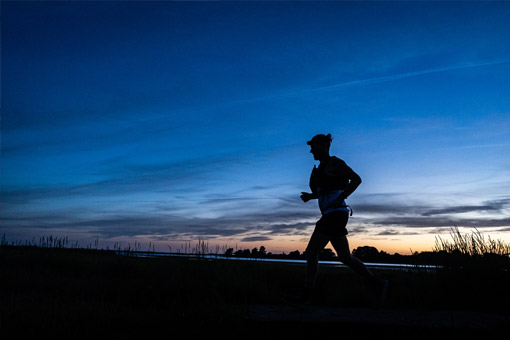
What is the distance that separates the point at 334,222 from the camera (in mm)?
5523

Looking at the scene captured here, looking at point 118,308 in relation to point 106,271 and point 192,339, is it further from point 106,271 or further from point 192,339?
point 106,271

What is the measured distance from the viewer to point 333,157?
5.75 m

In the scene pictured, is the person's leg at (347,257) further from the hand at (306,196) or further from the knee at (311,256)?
the hand at (306,196)

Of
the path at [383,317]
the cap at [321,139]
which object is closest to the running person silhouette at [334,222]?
the cap at [321,139]

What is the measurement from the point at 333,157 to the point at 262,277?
4015 mm

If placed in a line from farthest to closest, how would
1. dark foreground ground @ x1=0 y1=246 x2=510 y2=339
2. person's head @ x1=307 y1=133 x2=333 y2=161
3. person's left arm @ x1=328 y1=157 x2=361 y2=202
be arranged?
1. person's head @ x1=307 y1=133 x2=333 y2=161
2. person's left arm @ x1=328 y1=157 x2=361 y2=202
3. dark foreground ground @ x1=0 y1=246 x2=510 y2=339

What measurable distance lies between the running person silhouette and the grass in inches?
36.9

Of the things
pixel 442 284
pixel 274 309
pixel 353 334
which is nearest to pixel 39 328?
pixel 274 309

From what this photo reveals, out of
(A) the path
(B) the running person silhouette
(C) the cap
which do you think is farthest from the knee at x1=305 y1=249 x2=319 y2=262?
(C) the cap

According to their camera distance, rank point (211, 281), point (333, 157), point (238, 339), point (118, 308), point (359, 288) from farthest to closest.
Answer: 1. point (211, 281)
2. point (359, 288)
3. point (333, 157)
4. point (118, 308)
5. point (238, 339)

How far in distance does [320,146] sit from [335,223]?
1187 mm

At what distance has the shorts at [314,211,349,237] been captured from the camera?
553 cm

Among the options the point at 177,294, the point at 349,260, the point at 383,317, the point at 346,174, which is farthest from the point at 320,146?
the point at 177,294

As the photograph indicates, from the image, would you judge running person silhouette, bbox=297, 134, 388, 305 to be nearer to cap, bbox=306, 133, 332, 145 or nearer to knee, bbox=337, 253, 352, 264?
knee, bbox=337, 253, 352, 264
